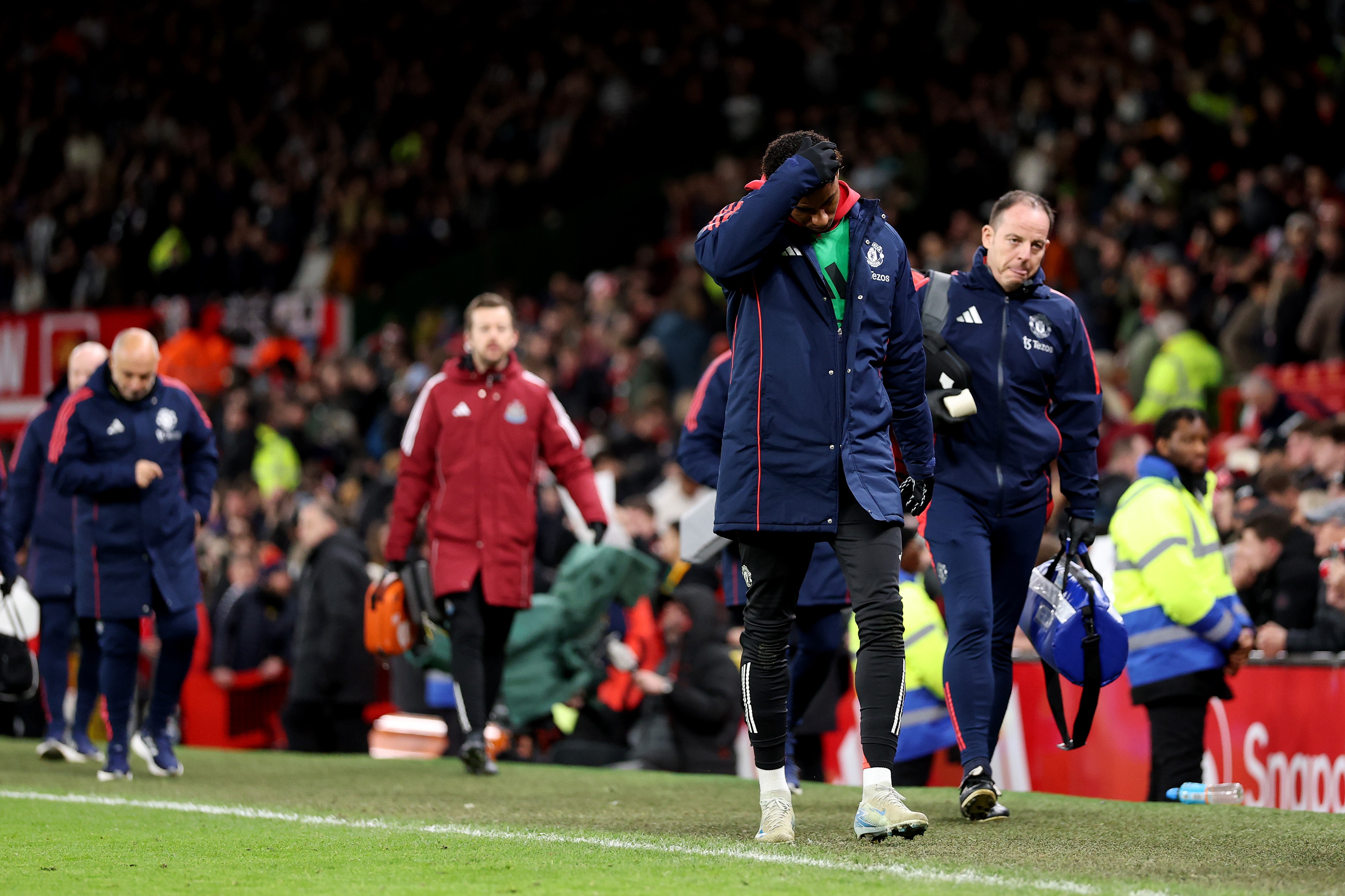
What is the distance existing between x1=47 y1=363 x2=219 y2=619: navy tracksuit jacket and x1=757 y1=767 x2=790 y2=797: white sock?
4.14 metres

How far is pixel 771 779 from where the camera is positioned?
555 centimetres

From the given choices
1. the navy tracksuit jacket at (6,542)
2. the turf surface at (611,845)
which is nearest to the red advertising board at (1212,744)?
the turf surface at (611,845)

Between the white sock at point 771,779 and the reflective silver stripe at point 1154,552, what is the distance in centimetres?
265

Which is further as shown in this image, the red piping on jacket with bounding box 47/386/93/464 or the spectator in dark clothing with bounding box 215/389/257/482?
the spectator in dark clothing with bounding box 215/389/257/482

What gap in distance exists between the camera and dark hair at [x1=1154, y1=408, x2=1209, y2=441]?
7613 mm

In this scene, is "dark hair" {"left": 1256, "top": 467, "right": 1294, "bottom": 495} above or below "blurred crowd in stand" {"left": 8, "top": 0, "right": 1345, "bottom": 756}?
below

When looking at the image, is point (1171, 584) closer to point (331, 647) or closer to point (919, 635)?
point (919, 635)

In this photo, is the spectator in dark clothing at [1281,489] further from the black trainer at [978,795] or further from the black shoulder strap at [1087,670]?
the black trainer at [978,795]

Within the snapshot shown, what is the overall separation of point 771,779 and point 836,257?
1587 mm

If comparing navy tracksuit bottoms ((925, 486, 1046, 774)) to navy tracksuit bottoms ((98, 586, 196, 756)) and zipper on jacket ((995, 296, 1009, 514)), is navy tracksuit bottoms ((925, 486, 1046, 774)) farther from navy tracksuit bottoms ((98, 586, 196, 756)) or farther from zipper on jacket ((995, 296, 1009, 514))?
navy tracksuit bottoms ((98, 586, 196, 756))

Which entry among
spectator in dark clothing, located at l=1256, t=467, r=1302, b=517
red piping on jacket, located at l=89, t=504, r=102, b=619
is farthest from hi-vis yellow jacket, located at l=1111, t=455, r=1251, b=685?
red piping on jacket, located at l=89, t=504, r=102, b=619

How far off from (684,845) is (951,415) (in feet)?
5.85

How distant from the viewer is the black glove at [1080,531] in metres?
6.49

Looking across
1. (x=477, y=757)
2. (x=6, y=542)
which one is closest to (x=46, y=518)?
(x=6, y=542)
